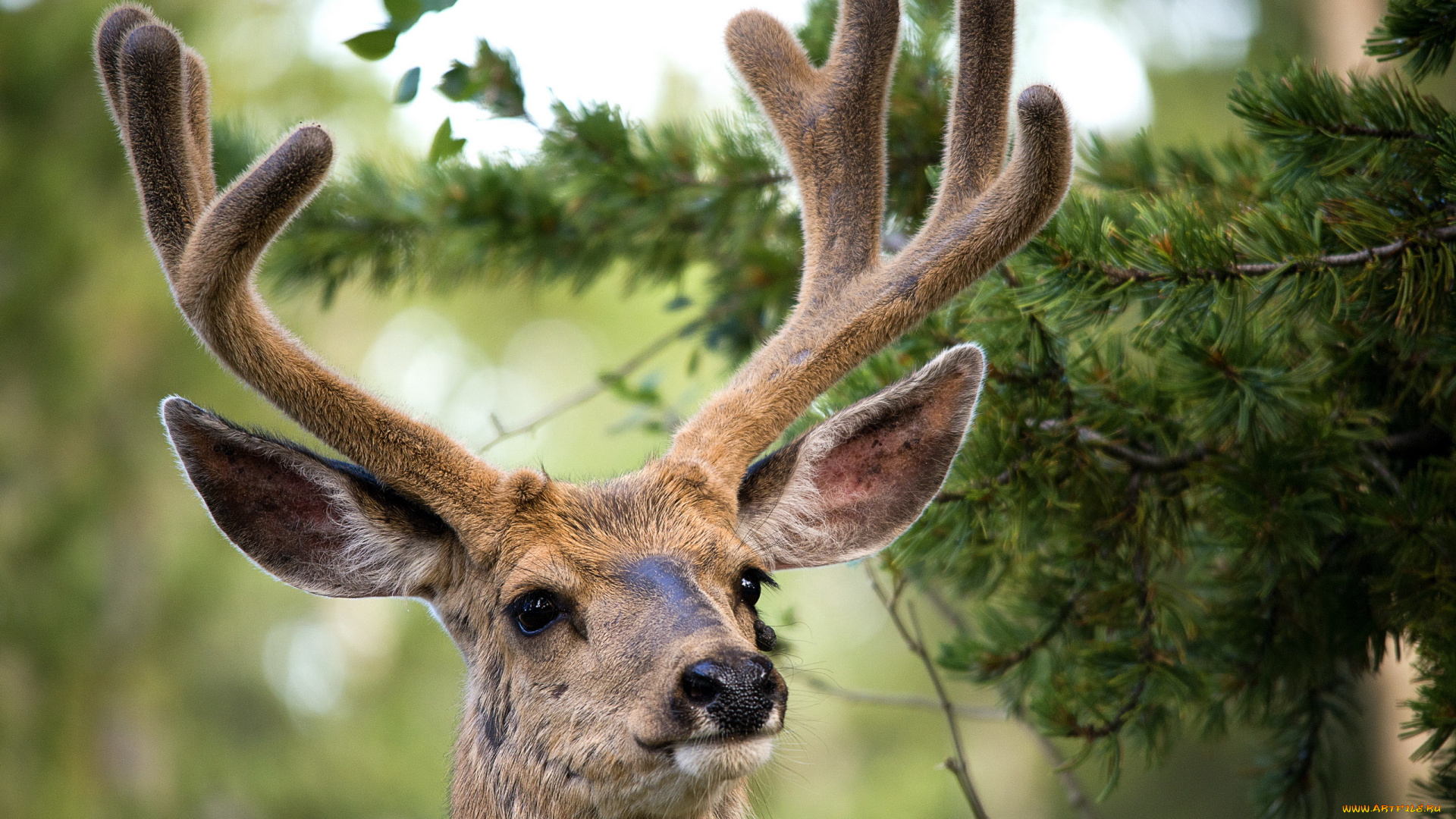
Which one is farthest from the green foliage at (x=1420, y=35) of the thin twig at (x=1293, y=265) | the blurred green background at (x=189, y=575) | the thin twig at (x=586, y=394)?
the blurred green background at (x=189, y=575)

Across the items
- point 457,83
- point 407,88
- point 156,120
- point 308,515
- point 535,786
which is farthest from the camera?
point 457,83

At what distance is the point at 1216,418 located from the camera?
3510 millimetres

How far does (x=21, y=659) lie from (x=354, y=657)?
273 inches

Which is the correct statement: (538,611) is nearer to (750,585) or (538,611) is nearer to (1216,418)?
(750,585)

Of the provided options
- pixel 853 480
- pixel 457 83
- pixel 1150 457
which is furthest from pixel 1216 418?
pixel 457 83

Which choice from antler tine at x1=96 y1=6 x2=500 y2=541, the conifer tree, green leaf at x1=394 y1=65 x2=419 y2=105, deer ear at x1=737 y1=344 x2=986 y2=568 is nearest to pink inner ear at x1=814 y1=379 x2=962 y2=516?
deer ear at x1=737 y1=344 x2=986 y2=568

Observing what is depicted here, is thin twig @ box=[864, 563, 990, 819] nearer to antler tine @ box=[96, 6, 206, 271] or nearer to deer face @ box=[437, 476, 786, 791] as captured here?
deer face @ box=[437, 476, 786, 791]

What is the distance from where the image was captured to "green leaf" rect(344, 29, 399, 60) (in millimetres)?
3490

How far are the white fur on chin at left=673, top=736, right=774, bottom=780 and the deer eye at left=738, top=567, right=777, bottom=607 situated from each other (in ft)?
2.40

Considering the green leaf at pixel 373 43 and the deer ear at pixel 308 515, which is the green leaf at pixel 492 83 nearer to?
the green leaf at pixel 373 43

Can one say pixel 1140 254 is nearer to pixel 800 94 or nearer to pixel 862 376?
pixel 862 376

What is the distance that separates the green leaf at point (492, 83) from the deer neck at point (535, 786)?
7.41 feet

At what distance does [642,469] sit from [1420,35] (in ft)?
9.01

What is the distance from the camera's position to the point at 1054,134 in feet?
11.1
